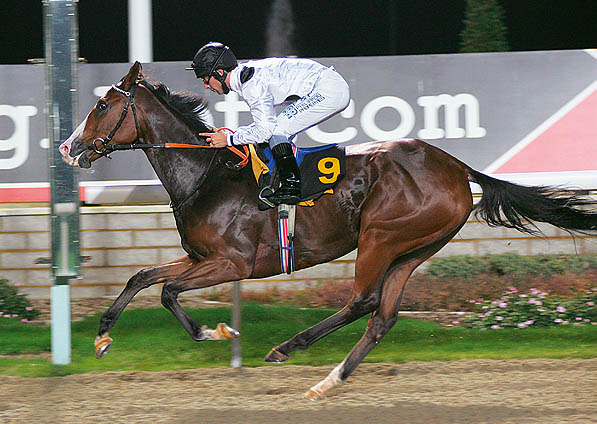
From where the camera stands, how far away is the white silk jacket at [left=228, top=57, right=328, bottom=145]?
480 centimetres

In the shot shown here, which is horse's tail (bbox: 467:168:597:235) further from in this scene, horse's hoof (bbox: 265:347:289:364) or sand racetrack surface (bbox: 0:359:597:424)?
horse's hoof (bbox: 265:347:289:364)

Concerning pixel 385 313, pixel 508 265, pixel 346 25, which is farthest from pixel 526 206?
pixel 346 25

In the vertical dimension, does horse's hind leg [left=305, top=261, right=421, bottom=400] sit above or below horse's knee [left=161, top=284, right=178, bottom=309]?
below

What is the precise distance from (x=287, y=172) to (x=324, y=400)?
52.8 inches

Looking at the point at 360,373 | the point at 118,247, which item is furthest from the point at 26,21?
the point at 360,373

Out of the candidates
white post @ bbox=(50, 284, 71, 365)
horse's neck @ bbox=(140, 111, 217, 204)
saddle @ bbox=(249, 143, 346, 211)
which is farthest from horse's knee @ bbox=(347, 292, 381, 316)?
white post @ bbox=(50, 284, 71, 365)

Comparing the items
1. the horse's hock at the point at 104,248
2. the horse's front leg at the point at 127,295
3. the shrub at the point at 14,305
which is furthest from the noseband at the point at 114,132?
the shrub at the point at 14,305

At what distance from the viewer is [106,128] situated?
5074mm

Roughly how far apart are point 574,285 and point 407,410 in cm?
302

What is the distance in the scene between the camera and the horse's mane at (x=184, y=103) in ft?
17.1

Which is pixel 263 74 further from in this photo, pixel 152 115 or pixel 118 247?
pixel 118 247

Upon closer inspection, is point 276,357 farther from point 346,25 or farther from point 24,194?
point 346,25

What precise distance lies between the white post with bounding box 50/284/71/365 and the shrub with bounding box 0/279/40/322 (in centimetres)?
124

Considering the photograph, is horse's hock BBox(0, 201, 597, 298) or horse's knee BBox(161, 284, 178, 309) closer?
horse's knee BBox(161, 284, 178, 309)
